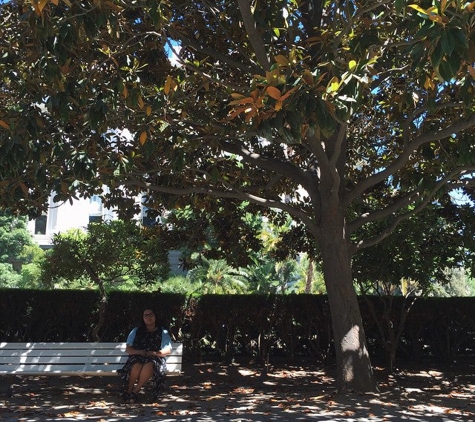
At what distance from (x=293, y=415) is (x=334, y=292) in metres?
2.23

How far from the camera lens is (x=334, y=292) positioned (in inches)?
340

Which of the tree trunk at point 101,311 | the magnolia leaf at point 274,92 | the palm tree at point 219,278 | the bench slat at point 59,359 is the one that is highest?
the palm tree at point 219,278

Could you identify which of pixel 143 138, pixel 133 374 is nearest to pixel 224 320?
pixel 133 374

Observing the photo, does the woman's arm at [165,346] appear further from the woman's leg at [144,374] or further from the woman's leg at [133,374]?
the woman's leg at [133,374]

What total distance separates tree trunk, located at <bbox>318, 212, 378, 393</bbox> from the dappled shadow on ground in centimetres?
29

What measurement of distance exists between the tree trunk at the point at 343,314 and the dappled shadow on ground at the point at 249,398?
0.29m

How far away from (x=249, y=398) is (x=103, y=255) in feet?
14.9

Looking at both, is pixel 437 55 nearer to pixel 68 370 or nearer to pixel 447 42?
pixel 447 42

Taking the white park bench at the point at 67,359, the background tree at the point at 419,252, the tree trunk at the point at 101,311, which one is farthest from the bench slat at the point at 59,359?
the background tree at the point at 419,252

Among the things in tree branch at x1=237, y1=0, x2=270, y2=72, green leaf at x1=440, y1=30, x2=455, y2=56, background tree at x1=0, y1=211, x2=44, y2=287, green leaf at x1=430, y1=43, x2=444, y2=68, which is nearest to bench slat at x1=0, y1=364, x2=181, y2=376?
tree branch at x1=237, y1=0, x2=270, y2=72

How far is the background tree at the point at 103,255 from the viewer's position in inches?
451

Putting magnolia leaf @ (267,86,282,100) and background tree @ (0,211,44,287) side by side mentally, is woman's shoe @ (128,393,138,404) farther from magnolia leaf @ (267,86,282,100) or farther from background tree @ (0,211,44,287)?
background tree @ (0,211,44,287)

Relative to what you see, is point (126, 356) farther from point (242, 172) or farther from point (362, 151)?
point (362, 151)

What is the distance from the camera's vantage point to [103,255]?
1148 cm
